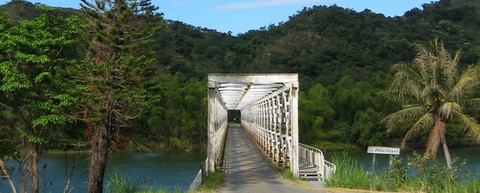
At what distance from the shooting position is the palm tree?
16906 mm

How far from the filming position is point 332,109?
4822 cm

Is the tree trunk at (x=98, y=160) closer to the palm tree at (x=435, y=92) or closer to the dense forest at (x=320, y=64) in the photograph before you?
the dense forest at (x=320, y=64)

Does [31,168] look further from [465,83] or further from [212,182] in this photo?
[465,83]

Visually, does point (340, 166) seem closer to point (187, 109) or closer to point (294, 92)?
point (294, 92)

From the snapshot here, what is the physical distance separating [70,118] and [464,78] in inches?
452

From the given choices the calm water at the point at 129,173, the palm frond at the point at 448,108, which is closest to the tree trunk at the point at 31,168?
the calm water at the point at 129,173

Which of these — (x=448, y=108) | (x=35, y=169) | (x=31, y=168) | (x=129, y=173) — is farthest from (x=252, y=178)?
(x=129, y=173)

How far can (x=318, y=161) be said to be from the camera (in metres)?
14.3

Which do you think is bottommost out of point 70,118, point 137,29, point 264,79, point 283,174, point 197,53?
point 283,174

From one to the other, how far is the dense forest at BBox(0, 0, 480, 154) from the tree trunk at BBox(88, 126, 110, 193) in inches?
98.2

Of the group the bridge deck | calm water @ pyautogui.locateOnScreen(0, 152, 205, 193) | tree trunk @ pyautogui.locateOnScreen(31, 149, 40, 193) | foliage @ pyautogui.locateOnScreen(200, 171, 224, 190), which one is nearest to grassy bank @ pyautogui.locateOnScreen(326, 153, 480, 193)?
the bridge deck

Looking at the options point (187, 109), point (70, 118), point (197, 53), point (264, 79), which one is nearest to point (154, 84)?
point (70, 118)

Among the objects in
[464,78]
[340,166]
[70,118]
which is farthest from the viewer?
[464,78]

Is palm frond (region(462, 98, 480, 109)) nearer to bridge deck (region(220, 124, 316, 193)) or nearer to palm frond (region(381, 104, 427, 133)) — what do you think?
palm frond (region(381, 104, 427, 133))
